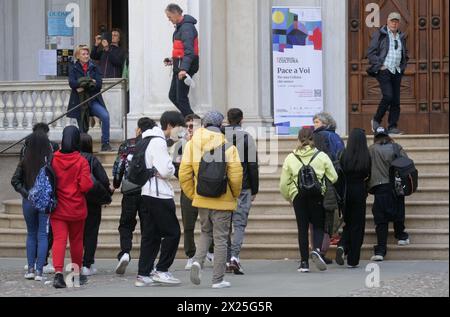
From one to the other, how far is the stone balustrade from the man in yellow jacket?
6483mm

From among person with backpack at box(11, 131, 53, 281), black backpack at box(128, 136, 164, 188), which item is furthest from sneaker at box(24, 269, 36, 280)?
black backpack at box(128, 136, 164, 188)

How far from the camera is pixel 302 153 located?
13977 millimetres

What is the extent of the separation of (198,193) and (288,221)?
3697 millimetres

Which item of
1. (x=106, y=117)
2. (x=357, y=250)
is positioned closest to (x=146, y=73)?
(x=106, y=117)

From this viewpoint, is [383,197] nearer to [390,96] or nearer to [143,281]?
[390,96]

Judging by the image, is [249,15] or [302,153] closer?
[302,153]

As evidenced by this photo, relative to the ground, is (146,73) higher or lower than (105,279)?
higher

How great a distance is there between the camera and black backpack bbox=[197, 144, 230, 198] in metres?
12.2

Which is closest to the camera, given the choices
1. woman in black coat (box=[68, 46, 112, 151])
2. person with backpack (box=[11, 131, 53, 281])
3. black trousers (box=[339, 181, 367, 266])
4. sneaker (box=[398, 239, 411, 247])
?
person with backpack (box=[11, 131, 53, 281])

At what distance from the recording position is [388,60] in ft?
57.2

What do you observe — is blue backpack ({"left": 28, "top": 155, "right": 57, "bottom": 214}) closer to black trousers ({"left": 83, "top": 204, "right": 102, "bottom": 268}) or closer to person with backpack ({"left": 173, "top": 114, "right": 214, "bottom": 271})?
black trousers ({"left": 83, "top": 204, "right": 102, "bottom": 268})

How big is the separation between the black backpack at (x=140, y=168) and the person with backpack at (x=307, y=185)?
2.02 metres

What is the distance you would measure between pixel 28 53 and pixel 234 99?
4.99 meters

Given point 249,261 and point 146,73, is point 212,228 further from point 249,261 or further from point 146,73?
point 146,73
